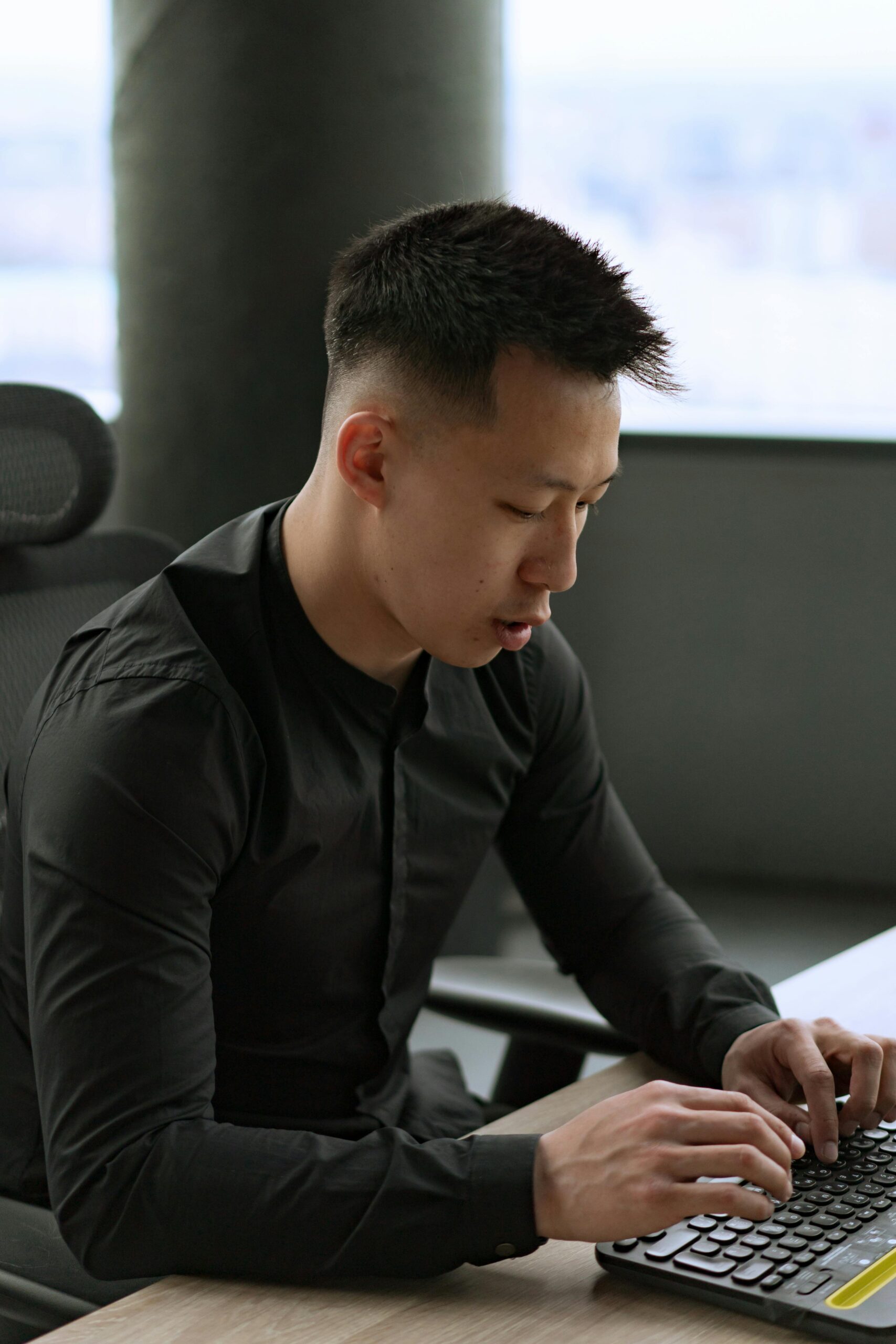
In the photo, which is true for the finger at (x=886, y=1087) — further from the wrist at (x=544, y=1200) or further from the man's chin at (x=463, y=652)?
the man's chin at (x=463, y=652)

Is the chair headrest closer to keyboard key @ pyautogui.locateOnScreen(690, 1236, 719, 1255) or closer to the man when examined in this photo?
the man

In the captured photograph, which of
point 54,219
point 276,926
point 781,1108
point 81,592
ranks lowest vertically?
point 781,1108

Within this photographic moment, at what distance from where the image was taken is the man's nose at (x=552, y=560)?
1.07 m

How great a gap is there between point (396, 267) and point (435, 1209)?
2.26 feet

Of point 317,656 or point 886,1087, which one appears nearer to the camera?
point 886,1087

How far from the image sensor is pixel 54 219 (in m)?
4.11

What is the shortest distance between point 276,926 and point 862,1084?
449mm

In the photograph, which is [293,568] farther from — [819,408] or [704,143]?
[704,143]

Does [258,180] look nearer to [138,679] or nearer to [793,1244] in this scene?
[138,679]

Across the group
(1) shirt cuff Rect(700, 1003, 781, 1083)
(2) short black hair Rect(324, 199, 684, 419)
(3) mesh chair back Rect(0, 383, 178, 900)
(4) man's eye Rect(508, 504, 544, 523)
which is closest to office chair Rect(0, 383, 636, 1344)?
(3) mesh chair back Rect(0, 383, 178, 900)

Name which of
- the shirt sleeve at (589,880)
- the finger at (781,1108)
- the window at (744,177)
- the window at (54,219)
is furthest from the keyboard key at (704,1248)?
the window at (54,219)

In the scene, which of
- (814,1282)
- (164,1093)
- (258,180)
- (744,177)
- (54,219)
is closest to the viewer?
(814,1282)

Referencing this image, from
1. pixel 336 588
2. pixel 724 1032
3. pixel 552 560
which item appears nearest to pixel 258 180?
pixel 336 588

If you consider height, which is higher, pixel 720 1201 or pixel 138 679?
pixel 138 679
